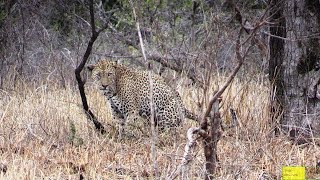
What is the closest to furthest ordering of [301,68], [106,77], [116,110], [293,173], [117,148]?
[293,173]
[117,148]
[301,68]
[116,110]
[106,77]

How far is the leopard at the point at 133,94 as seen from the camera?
8.36 metres

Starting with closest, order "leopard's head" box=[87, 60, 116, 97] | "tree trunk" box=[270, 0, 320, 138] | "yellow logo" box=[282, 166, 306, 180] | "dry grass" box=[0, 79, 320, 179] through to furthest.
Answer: "yellow logo" box=[282, 166, 306, 180]
"dry grass" box=[0, 79, 320, 179]
"tree trunk" box=[270, 0, 320, 138]
"leopard's head" box=[87, 60, 116, 97]

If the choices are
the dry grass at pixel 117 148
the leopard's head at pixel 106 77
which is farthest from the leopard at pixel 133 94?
the dry grass at pixel 117 148

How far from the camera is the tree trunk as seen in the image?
716cm

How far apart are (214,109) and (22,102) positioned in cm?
385

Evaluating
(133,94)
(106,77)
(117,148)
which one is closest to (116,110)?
(133,94)

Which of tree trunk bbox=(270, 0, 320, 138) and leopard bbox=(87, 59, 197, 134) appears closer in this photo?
tree trunk bbox=(270, 0, 320, 138)

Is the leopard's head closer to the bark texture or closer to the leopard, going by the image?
the leopard

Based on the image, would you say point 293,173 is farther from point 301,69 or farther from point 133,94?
point 133,94

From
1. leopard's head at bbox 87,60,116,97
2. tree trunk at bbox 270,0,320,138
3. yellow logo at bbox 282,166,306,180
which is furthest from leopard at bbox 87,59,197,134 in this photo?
yellow logo at bbox 282,166,306,180

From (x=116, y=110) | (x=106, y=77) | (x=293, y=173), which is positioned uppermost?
(x=106, y=77)

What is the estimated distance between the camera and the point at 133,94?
8531 mm

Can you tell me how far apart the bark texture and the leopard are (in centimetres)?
143

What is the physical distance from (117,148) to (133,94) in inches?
62.4
